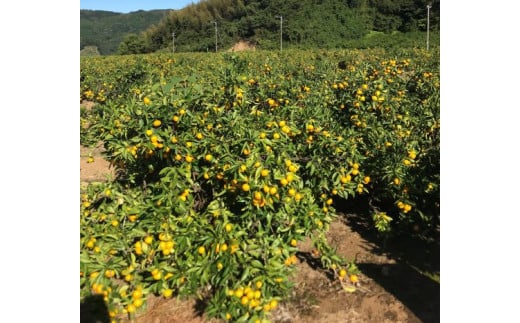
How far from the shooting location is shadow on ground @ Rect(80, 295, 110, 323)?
78.7 inches

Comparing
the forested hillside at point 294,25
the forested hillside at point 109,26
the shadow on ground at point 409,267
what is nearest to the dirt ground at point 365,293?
→ the shadow on ground at point 409,267

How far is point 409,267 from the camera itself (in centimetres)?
257

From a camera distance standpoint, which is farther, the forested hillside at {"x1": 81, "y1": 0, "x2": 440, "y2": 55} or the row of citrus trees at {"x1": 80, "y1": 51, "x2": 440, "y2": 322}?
the forested hillside at {"x1": 81, "y1": 0, "x2": 440, "y2": 55}

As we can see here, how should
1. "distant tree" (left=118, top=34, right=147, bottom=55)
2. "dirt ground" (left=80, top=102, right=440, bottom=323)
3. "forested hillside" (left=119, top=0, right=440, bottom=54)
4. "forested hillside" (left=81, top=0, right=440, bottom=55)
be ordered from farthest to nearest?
"distant tree" (left=118, top=34, right=147, bottom=55)
"forested hillside" (left=119, top=0, right=440, bottom=54)
"forested hillside" (left=81, top=0, right=440, bottom=55)
"dirt ground" (left=80, top=102, right=440, bottom=323)

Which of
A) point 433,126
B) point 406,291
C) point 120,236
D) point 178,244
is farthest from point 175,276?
point 433,126

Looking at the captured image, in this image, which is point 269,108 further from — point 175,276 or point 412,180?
point 175,276

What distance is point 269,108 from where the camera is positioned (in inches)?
125

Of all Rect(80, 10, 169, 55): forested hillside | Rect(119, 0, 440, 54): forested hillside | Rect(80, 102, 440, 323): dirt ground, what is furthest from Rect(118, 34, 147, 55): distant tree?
Rect(80, 102, 440, 323): dirt ground

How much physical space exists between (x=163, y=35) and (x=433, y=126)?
147ft

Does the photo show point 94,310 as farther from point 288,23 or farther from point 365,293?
point 288,23

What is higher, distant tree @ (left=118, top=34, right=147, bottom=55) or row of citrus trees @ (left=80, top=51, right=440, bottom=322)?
distant tree @ (left=118, top=34, right=147, bottom=55)

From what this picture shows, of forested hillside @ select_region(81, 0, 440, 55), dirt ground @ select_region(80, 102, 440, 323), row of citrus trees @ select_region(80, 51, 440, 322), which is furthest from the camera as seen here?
forested hillside @ select_region(81, 0, 440, 55)

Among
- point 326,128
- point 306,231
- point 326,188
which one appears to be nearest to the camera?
point 306,231

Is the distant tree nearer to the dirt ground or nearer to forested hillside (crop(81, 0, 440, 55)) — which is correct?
forested hillside (crop(81, 0, 440, 55))
